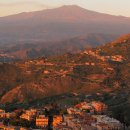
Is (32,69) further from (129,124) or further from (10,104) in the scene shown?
(129,124)

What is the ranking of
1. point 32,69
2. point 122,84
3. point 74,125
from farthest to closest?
1. point 32,69
2. point 122,84
3. point 74,125

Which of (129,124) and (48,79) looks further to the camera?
(48,79)

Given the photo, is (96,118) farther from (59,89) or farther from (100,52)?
(100,52)

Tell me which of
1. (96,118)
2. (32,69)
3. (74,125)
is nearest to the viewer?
(74,125)

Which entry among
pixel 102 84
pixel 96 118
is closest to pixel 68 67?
pixel 102 84

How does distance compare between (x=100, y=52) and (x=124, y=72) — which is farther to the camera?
(x=100, y=52)

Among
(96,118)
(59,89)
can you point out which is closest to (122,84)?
(59,89)
